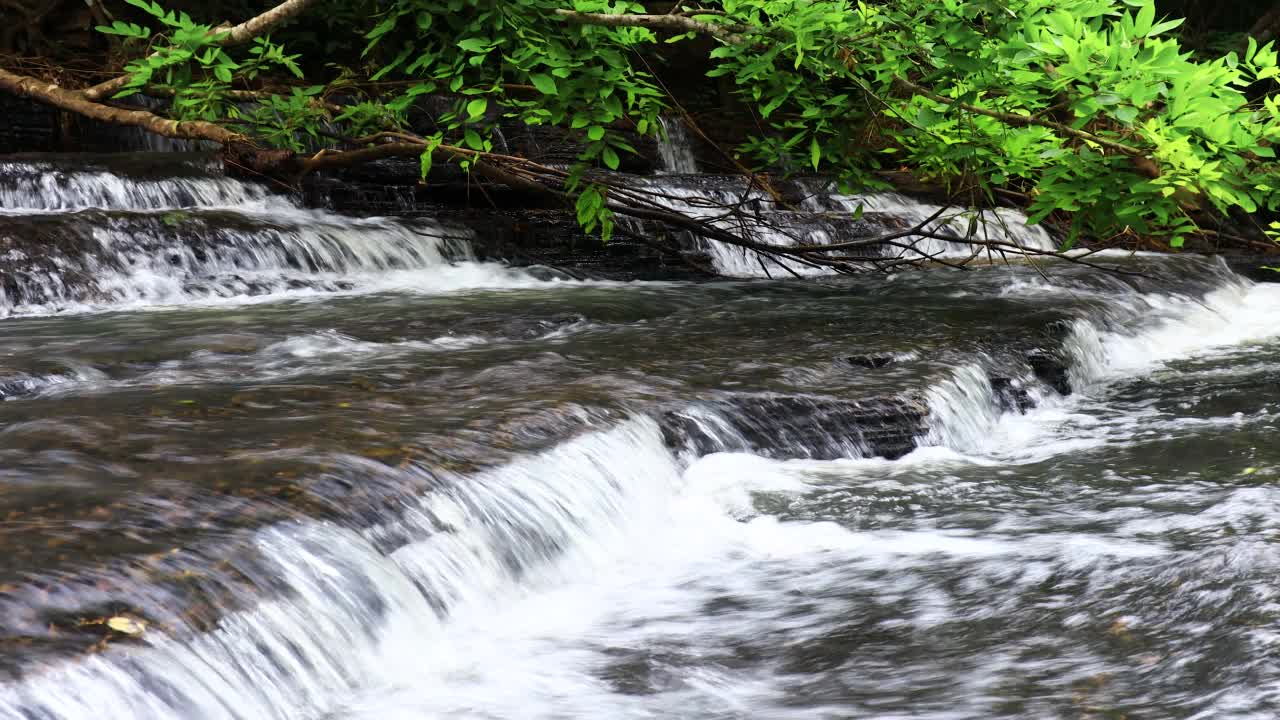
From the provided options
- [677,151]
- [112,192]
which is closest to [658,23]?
[112,192]

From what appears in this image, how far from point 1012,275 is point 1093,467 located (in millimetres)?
5787

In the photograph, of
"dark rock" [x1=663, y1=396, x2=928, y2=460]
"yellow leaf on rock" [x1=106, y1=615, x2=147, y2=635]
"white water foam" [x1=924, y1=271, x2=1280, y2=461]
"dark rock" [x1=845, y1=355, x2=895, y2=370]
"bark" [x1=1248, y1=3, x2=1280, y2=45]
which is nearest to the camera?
"yellow leaf on rock" [x1=106, y1=615, x2=147, y2=635]

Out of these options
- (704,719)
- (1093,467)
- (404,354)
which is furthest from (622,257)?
(704,719)

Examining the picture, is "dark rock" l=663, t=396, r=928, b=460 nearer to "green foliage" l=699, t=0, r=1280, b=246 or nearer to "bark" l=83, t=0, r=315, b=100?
"green foliage" l=699, t=0, r=1280, b=246

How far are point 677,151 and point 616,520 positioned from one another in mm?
11449

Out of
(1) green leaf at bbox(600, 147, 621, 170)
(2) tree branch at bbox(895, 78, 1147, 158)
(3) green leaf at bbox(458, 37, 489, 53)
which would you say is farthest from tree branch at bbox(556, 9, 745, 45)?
(2) tree branch at bbox(895, 78, 1147, 158)

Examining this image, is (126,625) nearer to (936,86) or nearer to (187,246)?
(936,86)

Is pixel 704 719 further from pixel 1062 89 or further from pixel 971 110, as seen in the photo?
pixel 971 110

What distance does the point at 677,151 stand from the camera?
15312 mm

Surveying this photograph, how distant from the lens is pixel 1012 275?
1066 centimetres

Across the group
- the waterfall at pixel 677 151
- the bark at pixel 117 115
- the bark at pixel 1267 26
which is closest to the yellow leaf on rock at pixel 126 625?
the bark at pixel 117 115

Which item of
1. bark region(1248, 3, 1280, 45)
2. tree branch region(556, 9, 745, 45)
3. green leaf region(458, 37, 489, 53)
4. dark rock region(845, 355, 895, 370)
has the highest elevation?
bark region(1248, 3, 1280, 45)

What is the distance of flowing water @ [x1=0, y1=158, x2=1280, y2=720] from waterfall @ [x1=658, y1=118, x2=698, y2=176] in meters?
7.60

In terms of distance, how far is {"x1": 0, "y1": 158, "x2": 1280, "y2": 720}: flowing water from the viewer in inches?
113
